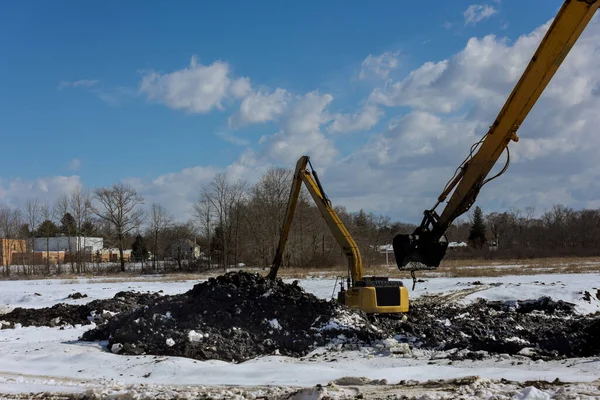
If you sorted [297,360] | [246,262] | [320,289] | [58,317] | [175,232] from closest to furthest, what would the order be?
[297,360] < [58,317] < [320,289] < [246,262] < [175,232]

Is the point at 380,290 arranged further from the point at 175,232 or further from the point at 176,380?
the point at 175,232

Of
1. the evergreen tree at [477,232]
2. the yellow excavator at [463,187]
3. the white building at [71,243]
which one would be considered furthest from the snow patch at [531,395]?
the evergreen tree at [477,232]

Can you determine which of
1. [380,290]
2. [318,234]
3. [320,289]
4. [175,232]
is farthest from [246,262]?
[380,290]

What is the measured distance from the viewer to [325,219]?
603 inches

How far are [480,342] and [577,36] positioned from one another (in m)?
6.01

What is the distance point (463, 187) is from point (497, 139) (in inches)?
48.5

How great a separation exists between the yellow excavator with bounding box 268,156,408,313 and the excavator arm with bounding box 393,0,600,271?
1867mm

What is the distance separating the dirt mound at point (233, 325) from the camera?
35.9 feet

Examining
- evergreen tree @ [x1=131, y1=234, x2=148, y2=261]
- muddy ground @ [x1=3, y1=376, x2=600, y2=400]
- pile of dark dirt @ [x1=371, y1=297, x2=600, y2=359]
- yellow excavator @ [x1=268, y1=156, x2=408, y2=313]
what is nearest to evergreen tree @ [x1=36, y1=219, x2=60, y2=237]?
evergreen tree @ [x1=131, y1=234, x2=148, y2=261]

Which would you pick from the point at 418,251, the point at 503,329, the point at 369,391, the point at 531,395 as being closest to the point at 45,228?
the point at 418,251

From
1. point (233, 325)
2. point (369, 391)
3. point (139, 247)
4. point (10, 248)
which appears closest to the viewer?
point (369, 391)

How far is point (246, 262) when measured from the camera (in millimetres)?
62969

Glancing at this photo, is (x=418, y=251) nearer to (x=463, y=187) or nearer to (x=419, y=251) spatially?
(x=419, y=251)

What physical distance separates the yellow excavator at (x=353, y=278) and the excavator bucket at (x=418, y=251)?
181cm
